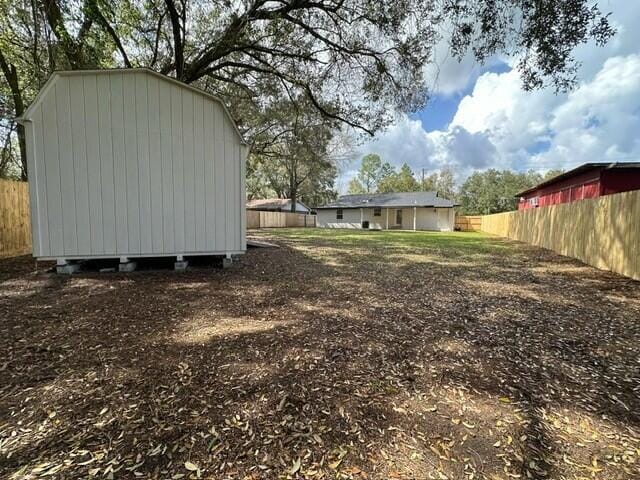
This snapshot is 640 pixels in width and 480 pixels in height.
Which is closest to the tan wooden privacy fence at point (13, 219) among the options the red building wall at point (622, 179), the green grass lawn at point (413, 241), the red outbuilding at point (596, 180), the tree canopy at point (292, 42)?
the tree canopy at point (292, 42)

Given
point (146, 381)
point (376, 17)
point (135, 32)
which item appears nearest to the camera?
point (146, 381)

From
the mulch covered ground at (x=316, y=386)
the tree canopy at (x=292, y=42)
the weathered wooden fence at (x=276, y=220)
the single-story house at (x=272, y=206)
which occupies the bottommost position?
the mulch covered ground at (x=316, y=386)

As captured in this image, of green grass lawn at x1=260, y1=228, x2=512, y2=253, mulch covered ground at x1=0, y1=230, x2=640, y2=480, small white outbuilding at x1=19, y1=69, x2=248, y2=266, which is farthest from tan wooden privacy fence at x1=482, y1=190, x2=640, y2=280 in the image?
small white outbuilding at x1=19, y1=69, x2=248, y2=266

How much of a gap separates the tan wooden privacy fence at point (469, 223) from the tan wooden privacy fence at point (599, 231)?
15069 millimetres

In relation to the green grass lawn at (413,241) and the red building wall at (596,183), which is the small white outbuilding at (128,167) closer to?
the green grass lawn at (413,241)

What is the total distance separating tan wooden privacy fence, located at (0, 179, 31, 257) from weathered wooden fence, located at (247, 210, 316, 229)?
59.4 feet

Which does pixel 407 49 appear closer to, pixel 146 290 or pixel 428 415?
pixel 146 290

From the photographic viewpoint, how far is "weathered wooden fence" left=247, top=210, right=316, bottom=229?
27.2 metres

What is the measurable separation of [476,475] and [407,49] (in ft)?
26.8

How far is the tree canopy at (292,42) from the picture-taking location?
530 centimetres

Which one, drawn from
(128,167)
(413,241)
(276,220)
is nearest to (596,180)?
(413,241)

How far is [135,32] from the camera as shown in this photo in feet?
28.8

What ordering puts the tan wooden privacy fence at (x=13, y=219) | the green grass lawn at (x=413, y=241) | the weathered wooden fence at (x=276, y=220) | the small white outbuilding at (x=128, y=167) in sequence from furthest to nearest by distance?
1. the weathered wooden fence at (x=276, y=220)
2. the green grass lawn at (x=413, y=241)
3. the tan wooden privacy fence at (x=13, y=219)
4. the small white outbuilding at (x=128, y=167)

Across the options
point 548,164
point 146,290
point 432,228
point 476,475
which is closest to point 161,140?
point 146,290
